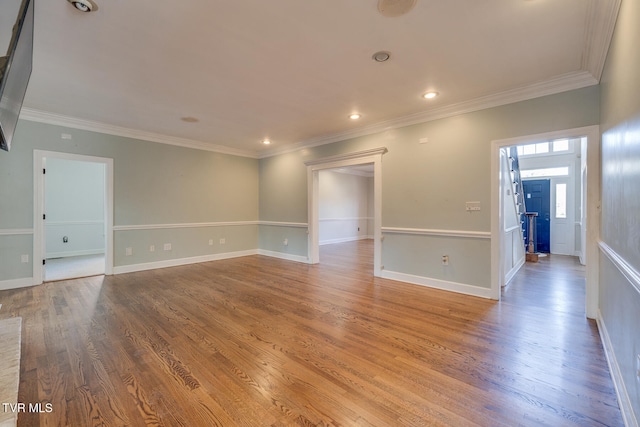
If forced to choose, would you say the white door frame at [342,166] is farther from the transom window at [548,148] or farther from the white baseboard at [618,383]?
the transom window at [548,148]

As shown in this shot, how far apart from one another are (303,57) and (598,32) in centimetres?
242

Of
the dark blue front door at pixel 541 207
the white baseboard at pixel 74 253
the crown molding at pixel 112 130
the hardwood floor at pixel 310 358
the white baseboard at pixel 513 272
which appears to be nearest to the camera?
the hardwood floor at pixel 310 358

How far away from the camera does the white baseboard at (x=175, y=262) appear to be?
5.03m

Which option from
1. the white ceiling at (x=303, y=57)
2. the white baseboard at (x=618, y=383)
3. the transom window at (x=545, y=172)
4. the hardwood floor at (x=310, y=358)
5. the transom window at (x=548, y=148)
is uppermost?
the transom window at (x=548, y=148)

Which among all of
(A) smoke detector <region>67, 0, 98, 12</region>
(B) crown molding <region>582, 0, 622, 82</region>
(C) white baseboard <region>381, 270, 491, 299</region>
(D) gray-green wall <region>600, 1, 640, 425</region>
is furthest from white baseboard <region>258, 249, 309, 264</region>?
(B) crown molding <region>582, 0, 622, 82</region>

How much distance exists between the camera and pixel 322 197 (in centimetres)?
939

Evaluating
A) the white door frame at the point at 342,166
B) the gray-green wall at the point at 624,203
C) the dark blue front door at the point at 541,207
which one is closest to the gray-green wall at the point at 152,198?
the white door frame at the point at 342,166

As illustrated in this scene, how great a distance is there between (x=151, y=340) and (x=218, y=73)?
107 inches

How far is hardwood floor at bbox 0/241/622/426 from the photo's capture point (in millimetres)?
1592

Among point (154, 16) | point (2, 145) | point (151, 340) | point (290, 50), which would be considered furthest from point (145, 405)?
point (290, 50)

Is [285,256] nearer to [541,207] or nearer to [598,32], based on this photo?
[598,32]

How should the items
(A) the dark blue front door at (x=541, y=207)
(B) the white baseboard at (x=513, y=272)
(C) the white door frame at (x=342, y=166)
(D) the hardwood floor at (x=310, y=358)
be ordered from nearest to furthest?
(D) the hardwood floor at (x=310, y=358) → (B) the white baseboard at (x=513, y=272) → (C) the white door frame at (x=342, y=166) → (A) the dark blue front door at (x=541, y=207)

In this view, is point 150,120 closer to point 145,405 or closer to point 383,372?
point 145,405

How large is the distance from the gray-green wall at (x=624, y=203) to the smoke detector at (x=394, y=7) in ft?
3.96
